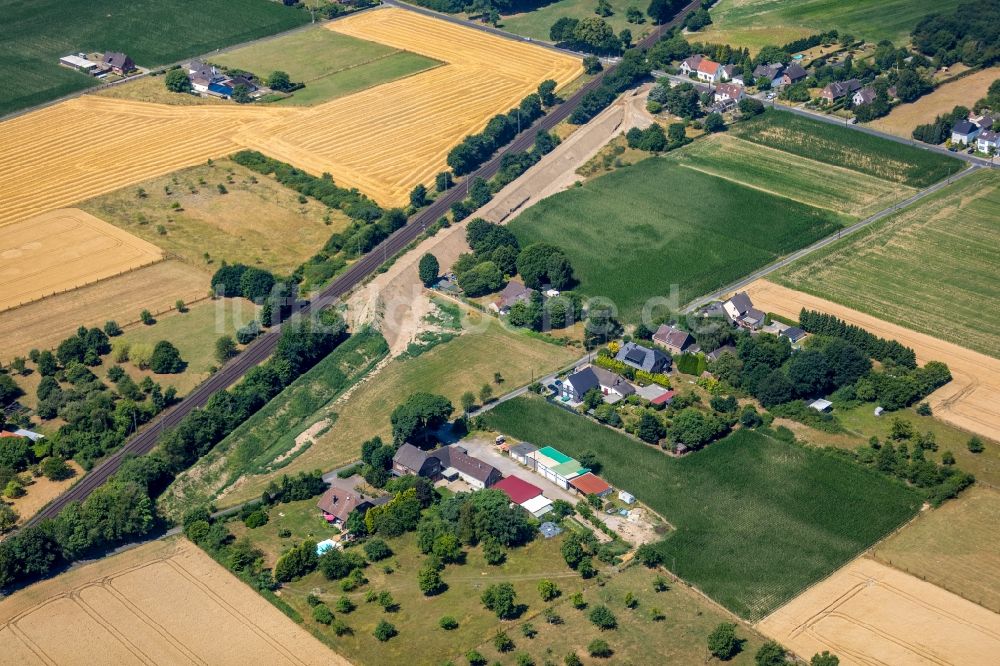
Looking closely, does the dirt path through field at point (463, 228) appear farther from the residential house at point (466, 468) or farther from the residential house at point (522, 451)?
the residential house at point (522, 451)

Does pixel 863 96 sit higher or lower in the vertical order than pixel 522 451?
higher

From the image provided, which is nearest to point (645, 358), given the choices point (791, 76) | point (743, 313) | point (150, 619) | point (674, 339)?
point (674, 339)

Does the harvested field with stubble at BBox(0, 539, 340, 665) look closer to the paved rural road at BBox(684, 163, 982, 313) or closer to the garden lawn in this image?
the garden lawn

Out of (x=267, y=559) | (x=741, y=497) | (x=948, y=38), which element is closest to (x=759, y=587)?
(x=741, y=497)

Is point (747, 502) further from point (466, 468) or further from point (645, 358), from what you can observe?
point (466, 468)

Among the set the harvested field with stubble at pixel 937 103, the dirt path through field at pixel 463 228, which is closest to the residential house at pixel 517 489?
the dirt path through field at pixel 463 228

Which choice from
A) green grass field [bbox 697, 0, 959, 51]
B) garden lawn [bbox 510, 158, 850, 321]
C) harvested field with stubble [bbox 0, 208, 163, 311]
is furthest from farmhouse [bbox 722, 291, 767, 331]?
green grass field [bbox 697, 0, 959, 51]
